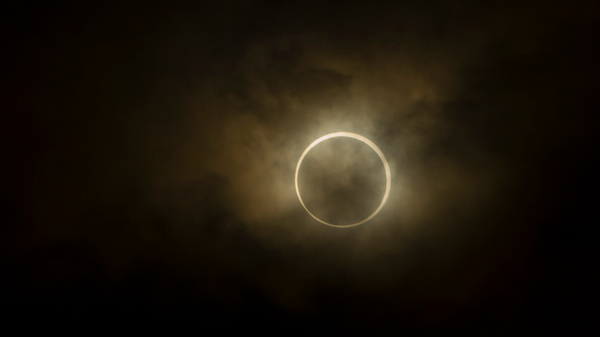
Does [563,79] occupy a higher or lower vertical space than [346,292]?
higher

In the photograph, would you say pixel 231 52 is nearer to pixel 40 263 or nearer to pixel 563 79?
pixel 40 263

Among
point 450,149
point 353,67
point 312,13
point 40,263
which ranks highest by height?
point 312,13

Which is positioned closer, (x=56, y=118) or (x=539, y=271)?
(x=56, y=118)

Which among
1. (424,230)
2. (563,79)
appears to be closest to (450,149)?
(424,230)

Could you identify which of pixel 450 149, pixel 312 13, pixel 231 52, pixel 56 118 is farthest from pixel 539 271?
pixel 56 118

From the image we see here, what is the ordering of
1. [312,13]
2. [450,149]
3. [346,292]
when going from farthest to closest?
[346,292] → [450,149] → [312,13]

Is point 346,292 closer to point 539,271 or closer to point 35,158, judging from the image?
point 539,271

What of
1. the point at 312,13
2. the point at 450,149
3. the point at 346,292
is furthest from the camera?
the point at 346,292

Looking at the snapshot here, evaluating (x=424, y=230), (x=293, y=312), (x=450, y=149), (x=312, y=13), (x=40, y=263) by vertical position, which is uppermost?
(x=312, y=13)

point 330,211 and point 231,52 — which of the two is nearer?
point 231,52
